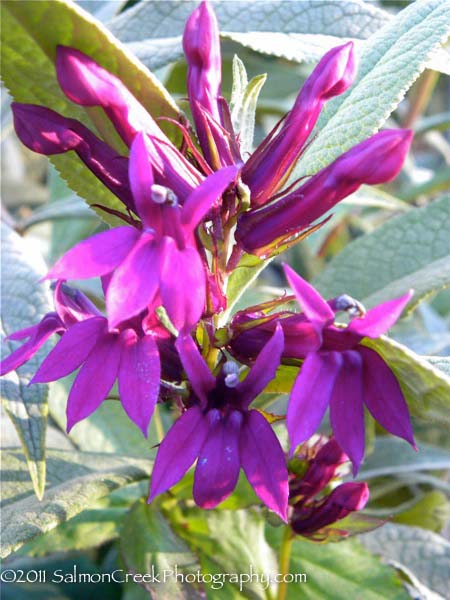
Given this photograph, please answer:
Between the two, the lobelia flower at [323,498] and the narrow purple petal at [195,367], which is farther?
the lobelia flower at [323,498]

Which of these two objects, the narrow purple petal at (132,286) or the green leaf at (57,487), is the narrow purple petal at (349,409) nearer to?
the narrow purple petal at (132,286)

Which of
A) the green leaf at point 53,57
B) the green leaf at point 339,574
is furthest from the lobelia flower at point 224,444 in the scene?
the green leaf at point 339,574

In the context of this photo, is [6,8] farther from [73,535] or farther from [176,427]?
[73,535]

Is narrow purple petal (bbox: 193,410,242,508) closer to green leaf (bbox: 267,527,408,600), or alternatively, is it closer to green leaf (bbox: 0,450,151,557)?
green leaf (bbox: 0,450,151,557)

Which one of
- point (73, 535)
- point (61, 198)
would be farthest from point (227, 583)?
point (61, 198)

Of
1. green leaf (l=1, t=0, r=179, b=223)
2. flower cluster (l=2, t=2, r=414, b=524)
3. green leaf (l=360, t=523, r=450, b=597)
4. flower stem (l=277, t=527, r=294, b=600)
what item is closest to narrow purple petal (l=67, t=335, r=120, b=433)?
flower cluster (l=2, t=2, r=414, b=524)

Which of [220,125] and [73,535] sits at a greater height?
[220,125]
